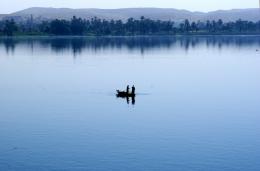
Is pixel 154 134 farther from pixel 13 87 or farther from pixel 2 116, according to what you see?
pixel 13 87

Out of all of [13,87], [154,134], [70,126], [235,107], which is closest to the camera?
[154,134]

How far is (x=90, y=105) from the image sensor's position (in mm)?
54094

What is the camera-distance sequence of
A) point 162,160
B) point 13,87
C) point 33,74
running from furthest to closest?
point 33,74 → point 13,87 → point 162,160

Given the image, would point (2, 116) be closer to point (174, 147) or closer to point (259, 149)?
point (174, 147)

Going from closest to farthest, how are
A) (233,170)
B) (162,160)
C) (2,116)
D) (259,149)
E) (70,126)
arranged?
1. (233,170)
2. (162,160)
3. (259,149)
4. (70,126)
5. (2,116)

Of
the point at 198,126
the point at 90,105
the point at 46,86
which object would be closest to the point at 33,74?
the point at 46,86

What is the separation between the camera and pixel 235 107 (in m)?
52.6

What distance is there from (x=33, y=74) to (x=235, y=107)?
43.0m

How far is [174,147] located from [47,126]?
37.7ft

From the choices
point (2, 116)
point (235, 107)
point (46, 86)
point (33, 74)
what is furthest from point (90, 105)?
point (33, 74)

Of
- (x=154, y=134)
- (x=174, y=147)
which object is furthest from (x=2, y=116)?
(x=174, y=147)

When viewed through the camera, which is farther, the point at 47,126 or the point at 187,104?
the point at 187,104

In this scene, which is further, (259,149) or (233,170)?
(259,149)

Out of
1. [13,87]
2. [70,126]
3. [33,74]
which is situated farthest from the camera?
[33,74]
